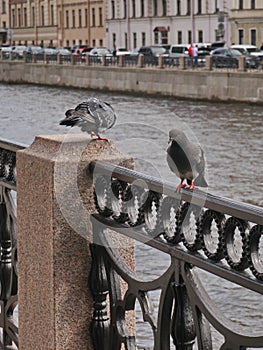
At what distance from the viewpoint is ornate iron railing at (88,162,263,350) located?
232cm

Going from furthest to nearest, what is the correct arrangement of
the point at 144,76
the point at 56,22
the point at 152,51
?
the point at 56,22 → the point at 152,51 → the point at 144,76

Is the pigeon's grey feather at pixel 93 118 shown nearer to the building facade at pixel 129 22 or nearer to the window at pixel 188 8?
the building facade at pixel 129 22

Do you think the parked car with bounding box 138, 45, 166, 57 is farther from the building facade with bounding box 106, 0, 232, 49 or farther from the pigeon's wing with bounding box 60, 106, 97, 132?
the pigeon's wing with bounding box 60, 106, 97, 132

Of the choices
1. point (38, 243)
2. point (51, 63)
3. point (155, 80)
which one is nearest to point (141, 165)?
point (38, 243)

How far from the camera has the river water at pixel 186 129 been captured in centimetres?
909

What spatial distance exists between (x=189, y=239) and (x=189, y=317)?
8.4 inches

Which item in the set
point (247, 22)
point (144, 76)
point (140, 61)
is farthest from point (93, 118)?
point (247, 22)

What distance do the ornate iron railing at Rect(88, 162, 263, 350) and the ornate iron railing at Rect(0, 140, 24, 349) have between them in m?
0.57

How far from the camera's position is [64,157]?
118 inches

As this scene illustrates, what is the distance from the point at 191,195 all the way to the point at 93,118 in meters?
0.64

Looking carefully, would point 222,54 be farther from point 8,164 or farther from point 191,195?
point 191,195

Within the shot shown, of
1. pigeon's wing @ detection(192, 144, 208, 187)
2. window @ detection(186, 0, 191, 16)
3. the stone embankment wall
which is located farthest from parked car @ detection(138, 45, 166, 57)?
pigeon's wing @ detection(192, 144, 208, 187)

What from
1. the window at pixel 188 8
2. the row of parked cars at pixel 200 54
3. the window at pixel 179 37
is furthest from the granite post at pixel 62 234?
the window at pixel 179 37

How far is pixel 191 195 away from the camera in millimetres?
2494
